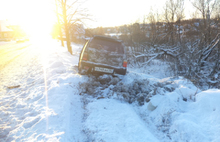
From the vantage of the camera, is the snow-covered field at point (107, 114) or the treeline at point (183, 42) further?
the treeline at point (183, 42)

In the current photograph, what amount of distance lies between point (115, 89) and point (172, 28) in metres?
16.9

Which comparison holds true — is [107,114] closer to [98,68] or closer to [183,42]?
[98,68]

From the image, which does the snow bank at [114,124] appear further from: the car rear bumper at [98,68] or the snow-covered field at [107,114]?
the car rear bumper at [98,68]

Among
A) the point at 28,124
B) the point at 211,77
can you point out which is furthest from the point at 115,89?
the point at 211,77

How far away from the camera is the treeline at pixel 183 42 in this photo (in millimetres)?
7465

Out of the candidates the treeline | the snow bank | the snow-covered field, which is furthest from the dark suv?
the treeline

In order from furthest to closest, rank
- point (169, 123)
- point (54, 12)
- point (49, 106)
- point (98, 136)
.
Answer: point (54, 12) → point (49, 106) → point (169, 123) → point (98, 136)

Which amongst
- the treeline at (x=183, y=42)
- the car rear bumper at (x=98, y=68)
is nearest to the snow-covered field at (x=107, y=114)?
the car rear bumper at (x=98, y=68)

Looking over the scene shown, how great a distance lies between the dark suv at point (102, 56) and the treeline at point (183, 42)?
3.27 m

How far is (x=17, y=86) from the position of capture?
5.69m

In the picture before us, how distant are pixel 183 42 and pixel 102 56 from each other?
6446 mm

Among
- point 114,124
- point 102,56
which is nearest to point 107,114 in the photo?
point 114,124

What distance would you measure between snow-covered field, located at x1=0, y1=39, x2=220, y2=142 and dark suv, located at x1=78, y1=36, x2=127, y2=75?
2.40ft

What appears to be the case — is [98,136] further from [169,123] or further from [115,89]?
[115,89]
